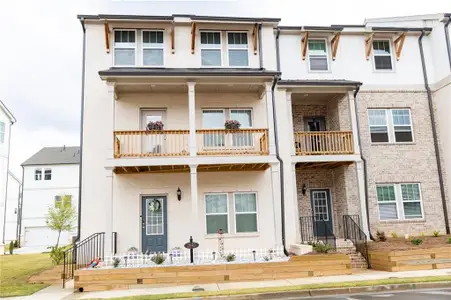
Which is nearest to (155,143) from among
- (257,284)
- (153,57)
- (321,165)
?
(153,57)

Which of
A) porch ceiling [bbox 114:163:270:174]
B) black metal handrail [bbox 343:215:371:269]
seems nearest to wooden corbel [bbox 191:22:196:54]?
porch ceiling [bbox 114:163:270:174]

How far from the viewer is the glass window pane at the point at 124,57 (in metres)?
14.6

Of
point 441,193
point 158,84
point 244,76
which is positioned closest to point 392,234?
point 441,193

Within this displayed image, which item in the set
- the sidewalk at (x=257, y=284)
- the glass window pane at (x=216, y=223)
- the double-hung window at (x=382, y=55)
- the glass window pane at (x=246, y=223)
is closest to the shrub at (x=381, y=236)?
the sidewalk at (x=257, y=284)

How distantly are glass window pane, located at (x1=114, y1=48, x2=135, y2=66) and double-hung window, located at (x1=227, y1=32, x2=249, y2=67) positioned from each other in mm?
4093

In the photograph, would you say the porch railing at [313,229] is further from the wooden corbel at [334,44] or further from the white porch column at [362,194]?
the wooden corbel at [334,44]

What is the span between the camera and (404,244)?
12867 millimetres

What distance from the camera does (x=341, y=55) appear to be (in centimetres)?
1600

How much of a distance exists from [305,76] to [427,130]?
19.2ft

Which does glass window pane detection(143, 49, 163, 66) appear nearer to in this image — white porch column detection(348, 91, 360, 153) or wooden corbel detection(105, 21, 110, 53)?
wooden corbel detection(105, 21, 110, 53)

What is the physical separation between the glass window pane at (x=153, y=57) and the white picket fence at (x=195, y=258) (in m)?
7.61

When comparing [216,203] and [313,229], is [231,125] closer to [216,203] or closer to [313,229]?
[216,203]

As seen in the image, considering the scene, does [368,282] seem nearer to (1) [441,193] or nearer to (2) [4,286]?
(1) [441,193]

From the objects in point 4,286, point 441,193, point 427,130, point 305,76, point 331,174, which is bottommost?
point 4,286
